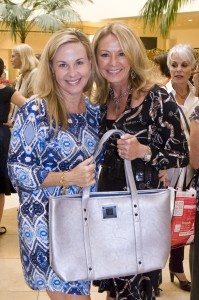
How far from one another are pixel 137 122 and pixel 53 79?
1.36 feet

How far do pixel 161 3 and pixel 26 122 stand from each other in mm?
5140

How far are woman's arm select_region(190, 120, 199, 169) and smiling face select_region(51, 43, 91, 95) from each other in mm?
572

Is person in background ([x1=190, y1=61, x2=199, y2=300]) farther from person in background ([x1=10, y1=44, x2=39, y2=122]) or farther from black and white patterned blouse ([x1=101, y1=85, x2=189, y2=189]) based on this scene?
person in background ([x1=10, y1=44, x2=39, y2=122])

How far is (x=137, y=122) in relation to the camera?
1.99 metres

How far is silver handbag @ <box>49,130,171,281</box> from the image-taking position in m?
1.66

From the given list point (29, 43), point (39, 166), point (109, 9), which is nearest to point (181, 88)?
point (39, 166)

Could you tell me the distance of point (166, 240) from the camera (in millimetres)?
1798

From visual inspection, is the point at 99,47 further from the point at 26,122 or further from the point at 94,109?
the point at 26,122

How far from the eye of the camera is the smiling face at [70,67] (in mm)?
1870

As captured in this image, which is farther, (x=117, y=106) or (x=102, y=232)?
(x=117, y=106)

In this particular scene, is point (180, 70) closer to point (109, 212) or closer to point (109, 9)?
point (109, 212)

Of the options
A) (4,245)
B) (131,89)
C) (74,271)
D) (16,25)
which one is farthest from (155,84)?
(16,25)

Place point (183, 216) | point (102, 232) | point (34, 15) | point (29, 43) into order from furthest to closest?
point (29, 43)
point (34, 15)
point (183, 216)
point (102, 232)

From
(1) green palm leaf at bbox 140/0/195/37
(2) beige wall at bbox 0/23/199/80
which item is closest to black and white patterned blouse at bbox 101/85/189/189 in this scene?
(1) green palm leaf at bbox 140/0/195/37
